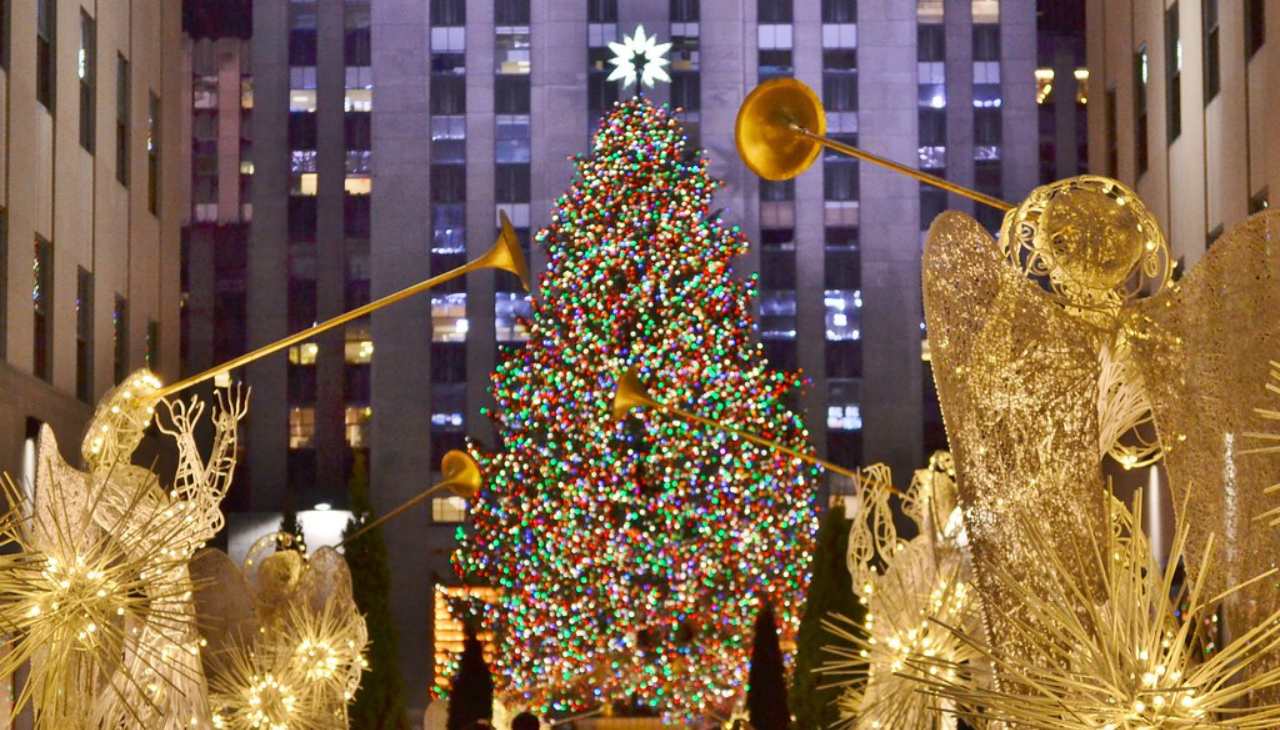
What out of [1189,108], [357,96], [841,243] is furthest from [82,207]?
[841,243]

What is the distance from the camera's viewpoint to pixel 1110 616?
373 cm

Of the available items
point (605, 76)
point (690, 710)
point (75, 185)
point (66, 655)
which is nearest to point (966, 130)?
point (605, 76)

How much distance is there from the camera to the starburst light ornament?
37625 mm

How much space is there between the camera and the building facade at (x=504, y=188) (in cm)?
3922

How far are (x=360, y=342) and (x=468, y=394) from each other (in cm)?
353

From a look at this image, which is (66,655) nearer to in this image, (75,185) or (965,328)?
(965,328)

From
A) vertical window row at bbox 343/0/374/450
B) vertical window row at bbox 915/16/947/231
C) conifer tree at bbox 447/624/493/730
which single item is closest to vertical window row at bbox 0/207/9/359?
conifer tree at bbox 447/624/493/730

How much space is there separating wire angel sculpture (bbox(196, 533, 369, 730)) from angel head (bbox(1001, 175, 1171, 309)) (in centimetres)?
612

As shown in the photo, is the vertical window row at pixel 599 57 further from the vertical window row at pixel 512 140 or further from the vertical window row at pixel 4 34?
the vertical window row at pixel 4 34

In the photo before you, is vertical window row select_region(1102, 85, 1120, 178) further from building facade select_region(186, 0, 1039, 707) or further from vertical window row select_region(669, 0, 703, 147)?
vertical window row select_region(669, 0, 703, 147)

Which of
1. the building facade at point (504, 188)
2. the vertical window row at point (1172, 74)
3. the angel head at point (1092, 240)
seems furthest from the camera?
the building facade at point (504, 188)

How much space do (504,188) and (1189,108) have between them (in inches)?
838

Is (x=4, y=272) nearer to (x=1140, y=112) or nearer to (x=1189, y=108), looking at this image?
(x=1189, y=108)

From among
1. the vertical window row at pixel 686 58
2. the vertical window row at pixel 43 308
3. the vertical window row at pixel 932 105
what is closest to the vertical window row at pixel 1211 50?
the vertical window row at pixel 43 308
